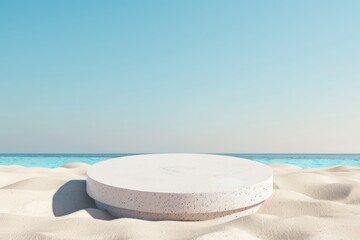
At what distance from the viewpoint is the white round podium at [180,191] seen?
2.88 metres

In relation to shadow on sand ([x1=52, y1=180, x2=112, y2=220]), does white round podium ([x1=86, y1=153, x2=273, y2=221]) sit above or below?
above

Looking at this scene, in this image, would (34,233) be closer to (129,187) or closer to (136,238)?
(136,238)

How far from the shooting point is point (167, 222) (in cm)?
262

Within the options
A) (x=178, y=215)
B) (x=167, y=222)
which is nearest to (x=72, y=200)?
(x=178, y=215)

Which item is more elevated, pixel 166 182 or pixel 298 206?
pixel 166 182

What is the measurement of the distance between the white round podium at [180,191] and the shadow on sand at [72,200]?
9.8 inches

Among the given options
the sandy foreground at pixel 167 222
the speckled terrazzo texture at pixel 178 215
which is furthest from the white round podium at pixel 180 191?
the sandy foreground at pixel 167 222

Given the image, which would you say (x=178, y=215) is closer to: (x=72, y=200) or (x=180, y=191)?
(x=180, y=191)

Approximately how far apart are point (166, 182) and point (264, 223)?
1085mm

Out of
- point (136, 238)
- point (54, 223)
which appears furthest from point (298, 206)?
point (54, 223)

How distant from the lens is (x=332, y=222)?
2.60m

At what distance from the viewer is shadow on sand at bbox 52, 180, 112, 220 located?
3406 millimetres

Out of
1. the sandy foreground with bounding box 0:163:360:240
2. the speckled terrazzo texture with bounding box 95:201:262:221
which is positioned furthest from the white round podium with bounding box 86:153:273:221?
the sandy foreground with bounding box 0:163:360:240

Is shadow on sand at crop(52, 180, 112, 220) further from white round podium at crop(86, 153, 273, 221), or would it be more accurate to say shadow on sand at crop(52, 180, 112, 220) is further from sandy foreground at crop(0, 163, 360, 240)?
white round podium at crop(86, 153, 273, 221)
